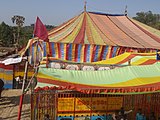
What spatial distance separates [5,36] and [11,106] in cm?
3790

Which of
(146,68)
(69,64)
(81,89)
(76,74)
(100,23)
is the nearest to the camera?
(81,89)

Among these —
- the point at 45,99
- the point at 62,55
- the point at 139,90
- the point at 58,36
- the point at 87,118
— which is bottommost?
the point at 87,118

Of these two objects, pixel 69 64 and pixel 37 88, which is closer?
pixel 37 88

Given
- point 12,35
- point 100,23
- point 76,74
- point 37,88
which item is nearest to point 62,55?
point 100,23

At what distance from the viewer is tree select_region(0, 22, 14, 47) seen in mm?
47069

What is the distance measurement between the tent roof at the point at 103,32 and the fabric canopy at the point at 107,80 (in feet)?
15.8

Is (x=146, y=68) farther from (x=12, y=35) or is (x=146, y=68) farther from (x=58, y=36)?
(x=12, y=35)

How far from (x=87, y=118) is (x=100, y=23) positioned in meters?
6.95

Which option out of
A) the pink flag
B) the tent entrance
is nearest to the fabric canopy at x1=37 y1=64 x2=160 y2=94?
the pink flag

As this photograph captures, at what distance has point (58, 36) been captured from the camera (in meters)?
12.8

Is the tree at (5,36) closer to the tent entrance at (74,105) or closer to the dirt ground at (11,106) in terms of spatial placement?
the dirt ground at (11,106)

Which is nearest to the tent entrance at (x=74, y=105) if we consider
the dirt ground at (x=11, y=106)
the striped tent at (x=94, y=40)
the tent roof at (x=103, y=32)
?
the dirt ground at (x=11, y=106)

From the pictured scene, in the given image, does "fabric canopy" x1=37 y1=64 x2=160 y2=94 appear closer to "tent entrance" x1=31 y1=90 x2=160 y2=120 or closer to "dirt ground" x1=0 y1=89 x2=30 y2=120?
"tent entrance" x1=31 y1=90 x2=160 y2=120

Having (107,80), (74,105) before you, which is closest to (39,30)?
(107,80)
